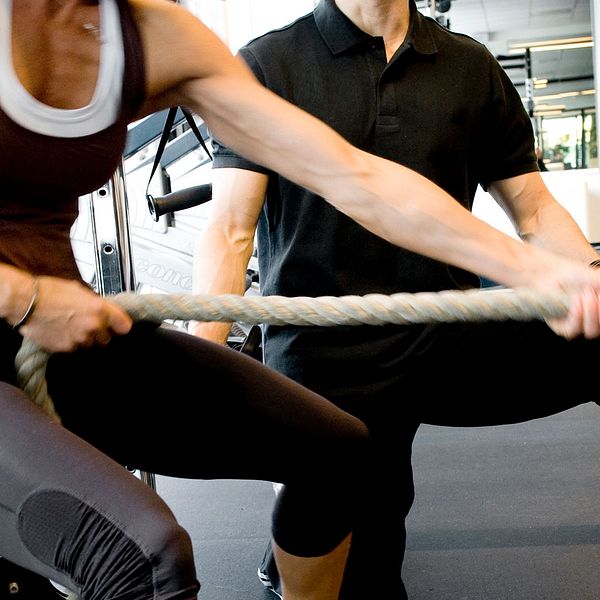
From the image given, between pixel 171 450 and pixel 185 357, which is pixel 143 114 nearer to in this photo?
pixel 185 357

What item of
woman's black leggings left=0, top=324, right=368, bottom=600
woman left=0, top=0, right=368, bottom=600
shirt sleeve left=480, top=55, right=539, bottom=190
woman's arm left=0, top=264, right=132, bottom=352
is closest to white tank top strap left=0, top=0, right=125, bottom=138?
woman left=0, top=0, right=368, bottom=600

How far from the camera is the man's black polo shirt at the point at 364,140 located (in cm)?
183

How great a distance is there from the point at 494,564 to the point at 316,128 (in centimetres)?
140

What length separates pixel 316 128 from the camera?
1.33 metres

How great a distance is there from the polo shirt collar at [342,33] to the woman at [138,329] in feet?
2.01

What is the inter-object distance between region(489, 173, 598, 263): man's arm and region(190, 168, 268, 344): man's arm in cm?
55

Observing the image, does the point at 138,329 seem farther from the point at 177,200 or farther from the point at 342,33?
the point at 177,200

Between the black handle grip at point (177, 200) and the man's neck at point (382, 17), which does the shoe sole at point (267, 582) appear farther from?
the man's neck at point (382, 17)

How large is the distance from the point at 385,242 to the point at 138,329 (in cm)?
70

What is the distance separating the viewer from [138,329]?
1.27m

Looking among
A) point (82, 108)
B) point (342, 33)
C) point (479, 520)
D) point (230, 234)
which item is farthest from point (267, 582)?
point (82, 108)

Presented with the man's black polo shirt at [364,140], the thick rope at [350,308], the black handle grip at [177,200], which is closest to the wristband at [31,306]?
the thick rope at [350,308]

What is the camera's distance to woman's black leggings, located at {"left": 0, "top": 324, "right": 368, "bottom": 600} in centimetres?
95

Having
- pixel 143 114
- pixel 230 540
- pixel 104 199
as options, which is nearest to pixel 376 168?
pixel 143 114
